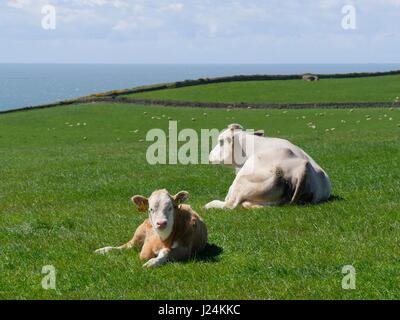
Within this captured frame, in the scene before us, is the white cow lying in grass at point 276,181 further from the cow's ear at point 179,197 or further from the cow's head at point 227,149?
the cow's ear at point 179,197

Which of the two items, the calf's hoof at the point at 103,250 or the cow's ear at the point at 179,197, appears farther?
the calf's hoof at the point at 103,250

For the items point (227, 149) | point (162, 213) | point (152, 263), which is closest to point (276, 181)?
point (227, 149)

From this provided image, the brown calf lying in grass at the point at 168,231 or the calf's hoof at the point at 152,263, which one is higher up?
the brown calf lying in grass at the point at 168,231

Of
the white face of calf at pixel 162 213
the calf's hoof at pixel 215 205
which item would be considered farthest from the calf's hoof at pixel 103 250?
the calf's hoof at pixel 215 205

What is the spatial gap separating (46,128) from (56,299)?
140 feet

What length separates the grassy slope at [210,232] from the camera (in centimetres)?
912

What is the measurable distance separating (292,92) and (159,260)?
56067 mm

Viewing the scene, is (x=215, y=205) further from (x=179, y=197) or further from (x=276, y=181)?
(x=179, y=197)

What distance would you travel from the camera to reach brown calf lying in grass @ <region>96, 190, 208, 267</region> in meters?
10.2

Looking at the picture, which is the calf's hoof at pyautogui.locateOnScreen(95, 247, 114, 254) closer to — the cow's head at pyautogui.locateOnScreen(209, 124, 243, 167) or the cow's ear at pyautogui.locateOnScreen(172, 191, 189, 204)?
the cow's ear at pyautogui.locateOnScreen(172, 191, 189, 204)

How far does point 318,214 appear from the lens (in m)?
13.1

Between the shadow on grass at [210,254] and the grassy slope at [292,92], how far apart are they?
48.2m

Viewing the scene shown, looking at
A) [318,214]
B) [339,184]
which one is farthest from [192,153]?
[318,214]

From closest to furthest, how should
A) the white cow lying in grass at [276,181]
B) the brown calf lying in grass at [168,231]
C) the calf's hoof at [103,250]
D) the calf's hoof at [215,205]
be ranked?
the brown calf lying in grass at [168,231] → the calf's hoof at [103,250] → the white cow lying in grass at [276,181] → the calf's hoof at [215,205]
